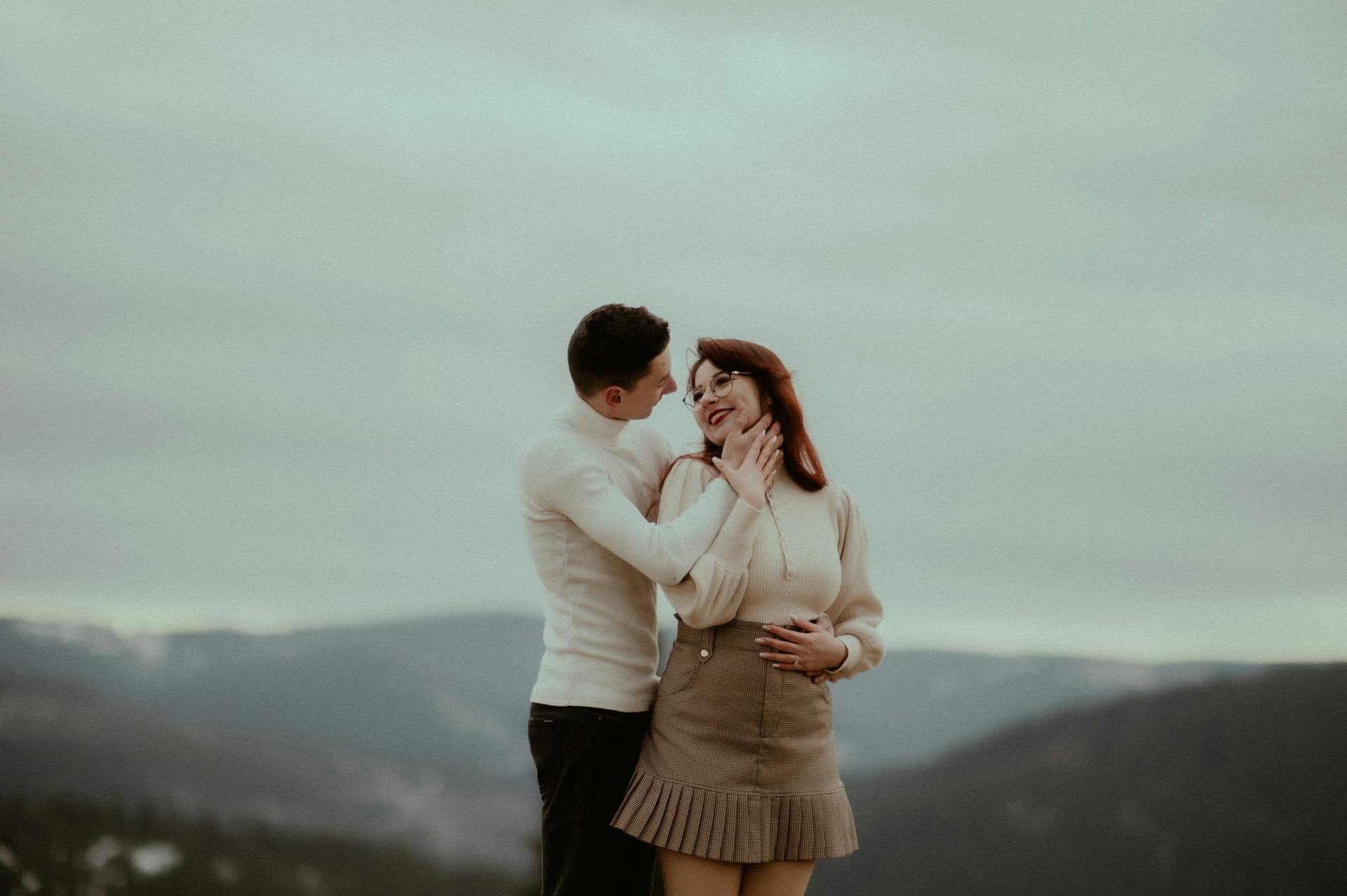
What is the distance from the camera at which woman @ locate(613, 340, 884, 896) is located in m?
2.06

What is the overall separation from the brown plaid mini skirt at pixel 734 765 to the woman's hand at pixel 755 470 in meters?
0.23

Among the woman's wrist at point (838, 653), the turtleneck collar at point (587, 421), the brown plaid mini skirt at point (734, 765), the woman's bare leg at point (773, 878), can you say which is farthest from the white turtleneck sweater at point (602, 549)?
the woman's bare leg at point (773, 878)

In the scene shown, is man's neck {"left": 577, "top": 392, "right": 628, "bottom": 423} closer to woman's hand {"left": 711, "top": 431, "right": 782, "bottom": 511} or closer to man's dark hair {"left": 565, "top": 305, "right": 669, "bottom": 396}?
man's dark hair {"left": 565, "top": 305, "right": 669, "bottom": 396}

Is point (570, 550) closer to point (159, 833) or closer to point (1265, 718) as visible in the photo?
point (159, 833)

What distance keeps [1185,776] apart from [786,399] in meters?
3.92

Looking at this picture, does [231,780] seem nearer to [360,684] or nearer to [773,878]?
[360,684]

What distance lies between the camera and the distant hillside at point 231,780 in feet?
16.1

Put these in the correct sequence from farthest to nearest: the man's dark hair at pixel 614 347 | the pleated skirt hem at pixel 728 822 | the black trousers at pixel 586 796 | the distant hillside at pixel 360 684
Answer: the distant hillside at pixel 360 684 < the man's dark hair at pixel 614 347 < the black trousers at pixel 586 796 < the pleated skirt hem at pixel 728 822

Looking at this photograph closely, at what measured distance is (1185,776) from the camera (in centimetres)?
531

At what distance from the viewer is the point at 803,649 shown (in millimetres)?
2119

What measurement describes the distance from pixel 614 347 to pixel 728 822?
85 cm

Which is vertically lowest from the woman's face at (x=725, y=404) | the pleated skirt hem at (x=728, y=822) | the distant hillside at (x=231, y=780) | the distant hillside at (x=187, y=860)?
the distant hillside at (x=187, y=860)

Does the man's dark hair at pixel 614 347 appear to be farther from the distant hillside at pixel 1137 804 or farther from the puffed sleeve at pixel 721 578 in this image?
the distant hillside at pixel 1137 804

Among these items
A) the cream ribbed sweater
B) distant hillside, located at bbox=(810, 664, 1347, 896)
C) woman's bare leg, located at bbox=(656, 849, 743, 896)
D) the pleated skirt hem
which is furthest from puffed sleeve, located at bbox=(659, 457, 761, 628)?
distant hillside, located at bbox=(810, 664, 1347, 896)
